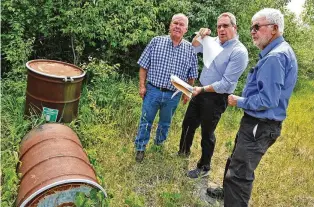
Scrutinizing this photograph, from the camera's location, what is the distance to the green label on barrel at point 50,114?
13.2ft

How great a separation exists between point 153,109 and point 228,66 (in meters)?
1.11

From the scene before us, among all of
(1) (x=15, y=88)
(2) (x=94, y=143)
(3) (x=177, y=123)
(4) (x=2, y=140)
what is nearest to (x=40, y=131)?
(4) (x=2, y=140)

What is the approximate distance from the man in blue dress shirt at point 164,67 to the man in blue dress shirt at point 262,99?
1202 millimetres

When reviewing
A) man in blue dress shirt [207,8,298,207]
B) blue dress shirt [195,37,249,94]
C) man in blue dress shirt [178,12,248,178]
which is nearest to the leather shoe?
man in blue dress shirt [178,12,248,178]

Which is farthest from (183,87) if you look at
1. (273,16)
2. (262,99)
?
(273,16)

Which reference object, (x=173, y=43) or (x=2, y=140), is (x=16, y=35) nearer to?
(x=2, y=140)

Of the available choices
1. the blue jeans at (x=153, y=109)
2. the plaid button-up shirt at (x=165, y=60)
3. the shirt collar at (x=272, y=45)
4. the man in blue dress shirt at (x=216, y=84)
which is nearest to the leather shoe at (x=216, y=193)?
the man in blue dress shirt at (x=216, y=84)

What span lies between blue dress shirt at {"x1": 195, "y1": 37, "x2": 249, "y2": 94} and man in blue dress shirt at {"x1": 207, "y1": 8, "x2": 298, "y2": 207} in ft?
2.09

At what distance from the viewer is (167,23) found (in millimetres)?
7070

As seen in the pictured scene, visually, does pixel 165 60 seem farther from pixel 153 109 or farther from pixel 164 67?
pixel 153 109

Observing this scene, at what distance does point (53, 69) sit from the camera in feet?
13.6

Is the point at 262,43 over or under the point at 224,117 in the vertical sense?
over

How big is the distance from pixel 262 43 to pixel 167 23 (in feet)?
14.4

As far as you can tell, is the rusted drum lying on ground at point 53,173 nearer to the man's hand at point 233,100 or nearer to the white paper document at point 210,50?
the man's hand at point 233,100
